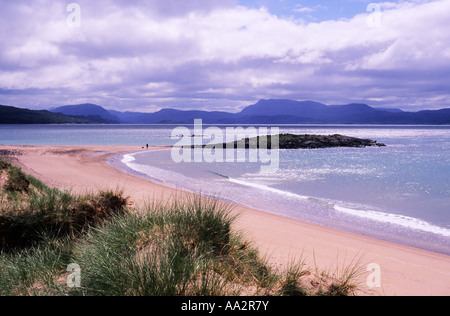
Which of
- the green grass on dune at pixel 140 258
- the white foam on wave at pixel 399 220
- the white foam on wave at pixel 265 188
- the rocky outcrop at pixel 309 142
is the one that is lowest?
the white foam on wave at pixel 399 220

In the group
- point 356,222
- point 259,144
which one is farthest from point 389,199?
point 259,144

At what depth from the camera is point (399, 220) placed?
453 inches

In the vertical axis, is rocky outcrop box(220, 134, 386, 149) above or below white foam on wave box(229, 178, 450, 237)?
A: above

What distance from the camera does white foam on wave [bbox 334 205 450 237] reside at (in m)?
10.4

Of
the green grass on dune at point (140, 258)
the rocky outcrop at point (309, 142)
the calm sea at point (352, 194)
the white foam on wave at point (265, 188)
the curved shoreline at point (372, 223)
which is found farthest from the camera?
the rocky outcrop at point (309, 142)

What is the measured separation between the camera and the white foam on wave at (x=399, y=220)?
10375 millimetres

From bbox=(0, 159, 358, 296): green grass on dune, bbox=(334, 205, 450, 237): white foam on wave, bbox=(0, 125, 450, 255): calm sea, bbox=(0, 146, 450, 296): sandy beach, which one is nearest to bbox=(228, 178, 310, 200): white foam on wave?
bbox=(0, 125, 450, 255): calm sea

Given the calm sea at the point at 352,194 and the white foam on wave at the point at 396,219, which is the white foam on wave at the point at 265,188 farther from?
the white foam on wave at the point at 396,219

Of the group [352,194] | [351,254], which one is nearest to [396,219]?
[352,194]

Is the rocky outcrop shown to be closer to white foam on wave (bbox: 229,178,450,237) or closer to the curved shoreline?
the curved shoreline

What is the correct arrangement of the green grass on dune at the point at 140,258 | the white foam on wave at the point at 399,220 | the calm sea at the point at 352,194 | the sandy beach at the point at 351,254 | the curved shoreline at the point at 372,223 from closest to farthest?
the green grass on dune at the point at 140,258
the sandy beach at the point at 351,254
the curved shoreline at the point at 372,223
the white foam on wave at the point at 399,220
the calm sea at the point at 352,194

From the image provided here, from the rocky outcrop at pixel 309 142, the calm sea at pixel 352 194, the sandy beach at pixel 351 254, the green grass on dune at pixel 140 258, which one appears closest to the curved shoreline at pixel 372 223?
the calm sea at pixel 352 194

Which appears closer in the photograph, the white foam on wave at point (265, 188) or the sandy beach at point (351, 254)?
the sandy beach at point (351, 254)
